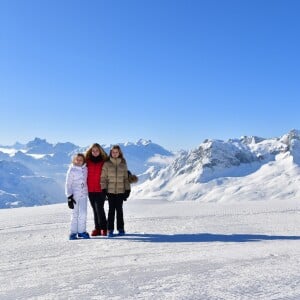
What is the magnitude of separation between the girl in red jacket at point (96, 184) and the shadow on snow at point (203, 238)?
33.1 inches

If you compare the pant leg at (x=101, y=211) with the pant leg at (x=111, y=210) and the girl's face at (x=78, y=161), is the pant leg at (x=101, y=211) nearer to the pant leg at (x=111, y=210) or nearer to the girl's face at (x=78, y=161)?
the pant leg at (x=111, y=210)

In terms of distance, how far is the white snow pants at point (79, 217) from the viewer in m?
9.05

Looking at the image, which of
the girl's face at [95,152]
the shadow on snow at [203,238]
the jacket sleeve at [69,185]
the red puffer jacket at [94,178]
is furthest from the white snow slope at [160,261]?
the girl's face at [95,152]

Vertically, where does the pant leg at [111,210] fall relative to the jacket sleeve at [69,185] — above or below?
below

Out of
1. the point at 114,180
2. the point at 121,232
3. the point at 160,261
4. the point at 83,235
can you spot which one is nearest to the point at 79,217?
the point at 83,235

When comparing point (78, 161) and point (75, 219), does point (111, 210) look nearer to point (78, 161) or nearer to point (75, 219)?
point (75, 219)

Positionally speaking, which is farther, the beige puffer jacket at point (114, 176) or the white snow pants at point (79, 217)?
the beige puffer jacket at point (114, 176)

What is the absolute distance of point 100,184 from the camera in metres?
9.58

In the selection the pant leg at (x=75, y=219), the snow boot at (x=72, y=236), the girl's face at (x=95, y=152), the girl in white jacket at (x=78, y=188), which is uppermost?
the girl's face at (x=95, y=152)

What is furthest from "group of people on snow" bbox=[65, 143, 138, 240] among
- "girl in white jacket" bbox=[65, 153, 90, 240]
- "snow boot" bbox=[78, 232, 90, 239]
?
"snow boot" bbox=[78, 232, 90, 239]

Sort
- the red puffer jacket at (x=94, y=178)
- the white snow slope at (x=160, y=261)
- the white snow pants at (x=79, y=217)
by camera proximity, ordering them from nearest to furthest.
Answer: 1. the white snow slope at (x=160, y=261)
2. the white snow pants at (x=79, y=217)
3. the red puffer jacket at (x=94, y=178)

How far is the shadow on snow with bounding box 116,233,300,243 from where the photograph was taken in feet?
25.6

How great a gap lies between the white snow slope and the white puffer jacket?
0.92 metres

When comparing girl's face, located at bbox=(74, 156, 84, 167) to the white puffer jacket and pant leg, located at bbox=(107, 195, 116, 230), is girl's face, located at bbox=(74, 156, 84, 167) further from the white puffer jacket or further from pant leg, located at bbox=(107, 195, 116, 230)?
pant leg, located at bbox=(107, 195, 116, 230)
